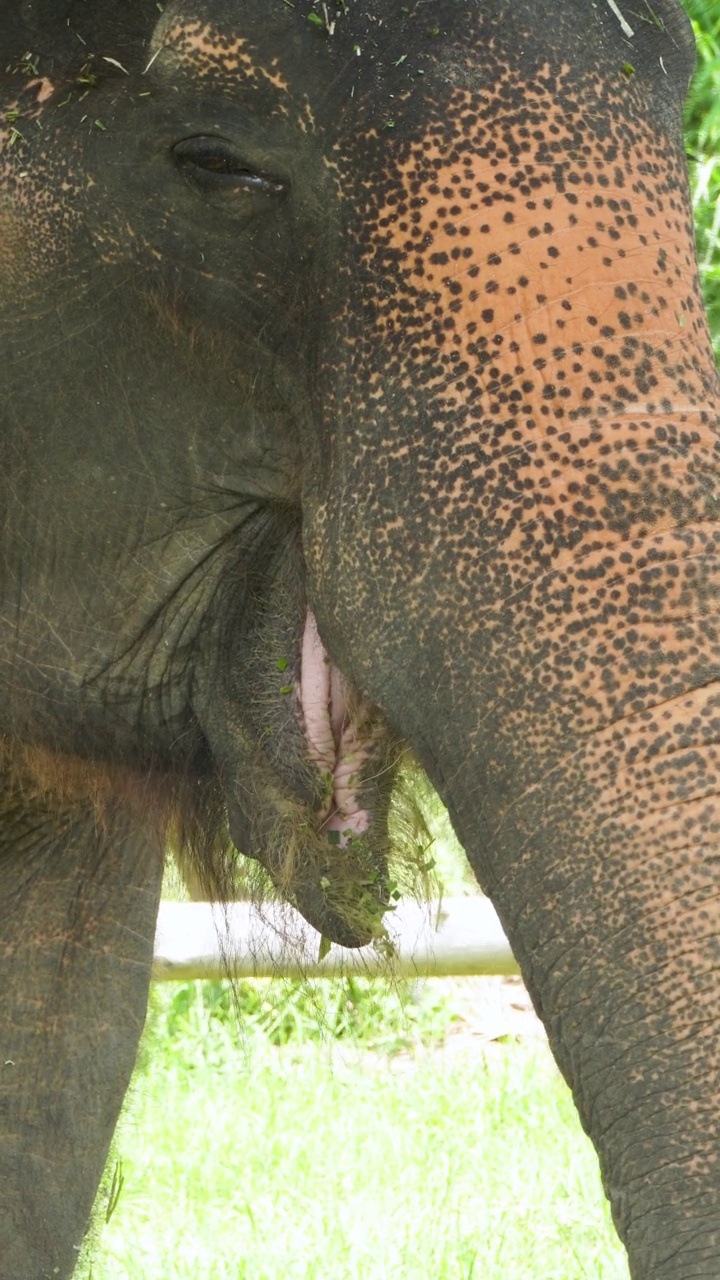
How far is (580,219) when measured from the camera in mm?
1899

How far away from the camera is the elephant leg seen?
3047 mm

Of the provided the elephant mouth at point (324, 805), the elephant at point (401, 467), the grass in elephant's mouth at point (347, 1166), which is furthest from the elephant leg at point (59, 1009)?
the elephant mouth at point (324, 805)

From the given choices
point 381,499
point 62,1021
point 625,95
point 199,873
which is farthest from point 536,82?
point 62,1021

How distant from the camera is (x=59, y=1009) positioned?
3086mm

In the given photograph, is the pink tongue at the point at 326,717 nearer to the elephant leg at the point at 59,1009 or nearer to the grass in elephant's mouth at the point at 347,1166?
the elephant leg at the point at 59,1009

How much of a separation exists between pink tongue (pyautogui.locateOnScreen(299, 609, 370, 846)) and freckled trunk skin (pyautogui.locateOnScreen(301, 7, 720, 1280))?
0.20 meters

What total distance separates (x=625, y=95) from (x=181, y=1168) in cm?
309

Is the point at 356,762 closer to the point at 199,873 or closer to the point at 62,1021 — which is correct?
the point at 199,873

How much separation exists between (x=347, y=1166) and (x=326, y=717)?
2.47m

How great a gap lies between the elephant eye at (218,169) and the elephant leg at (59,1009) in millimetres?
1194

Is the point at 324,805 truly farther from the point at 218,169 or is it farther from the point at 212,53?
the point at 212,53

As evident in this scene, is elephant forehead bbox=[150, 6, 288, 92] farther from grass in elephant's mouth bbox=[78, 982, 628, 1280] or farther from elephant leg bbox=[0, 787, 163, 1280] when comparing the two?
grass in elephant's mouth bbox=[78, 982, 628, 1280]

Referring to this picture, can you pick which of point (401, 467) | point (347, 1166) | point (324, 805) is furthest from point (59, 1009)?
point (347, 1166)

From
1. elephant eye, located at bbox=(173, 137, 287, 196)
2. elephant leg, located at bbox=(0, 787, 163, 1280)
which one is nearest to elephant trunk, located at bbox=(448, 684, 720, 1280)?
elephant eye, located at bbox=(173, 137, 287, 196)
